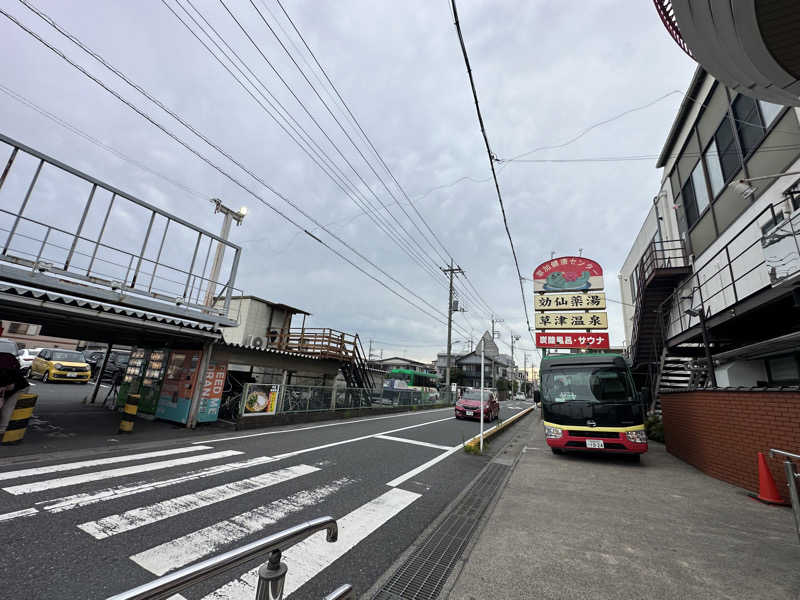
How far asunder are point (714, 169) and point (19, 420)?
2043cm

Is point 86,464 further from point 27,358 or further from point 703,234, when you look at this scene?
point 27,358

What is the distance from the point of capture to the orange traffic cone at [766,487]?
518 centimetres

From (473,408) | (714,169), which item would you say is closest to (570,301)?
(714,169)

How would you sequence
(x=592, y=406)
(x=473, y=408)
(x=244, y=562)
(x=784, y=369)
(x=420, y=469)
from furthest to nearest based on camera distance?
(x=473, y=408)
(x=784, y=369)
(x=592, y=406)
(x=420, y=469)
(x=244, y=562)

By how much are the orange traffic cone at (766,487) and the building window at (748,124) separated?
8470 millimetres

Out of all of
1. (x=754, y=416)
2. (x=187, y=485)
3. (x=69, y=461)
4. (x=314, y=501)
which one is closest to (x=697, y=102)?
(x=754, y=416)

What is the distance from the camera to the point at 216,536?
137 inches

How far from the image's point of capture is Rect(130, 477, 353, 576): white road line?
2.95m

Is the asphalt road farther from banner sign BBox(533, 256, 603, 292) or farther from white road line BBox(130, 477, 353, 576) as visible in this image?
banner sign BBox(533, 256, 603, 292)

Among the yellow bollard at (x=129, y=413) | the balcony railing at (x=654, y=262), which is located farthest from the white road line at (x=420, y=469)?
the balcony railing at (x=654, y=262)

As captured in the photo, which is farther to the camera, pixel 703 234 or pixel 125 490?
pixel 703 234

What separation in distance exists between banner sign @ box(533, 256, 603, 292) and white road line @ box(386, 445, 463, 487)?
9.80 m

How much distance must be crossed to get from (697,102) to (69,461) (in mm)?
21083

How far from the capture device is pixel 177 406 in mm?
10469
